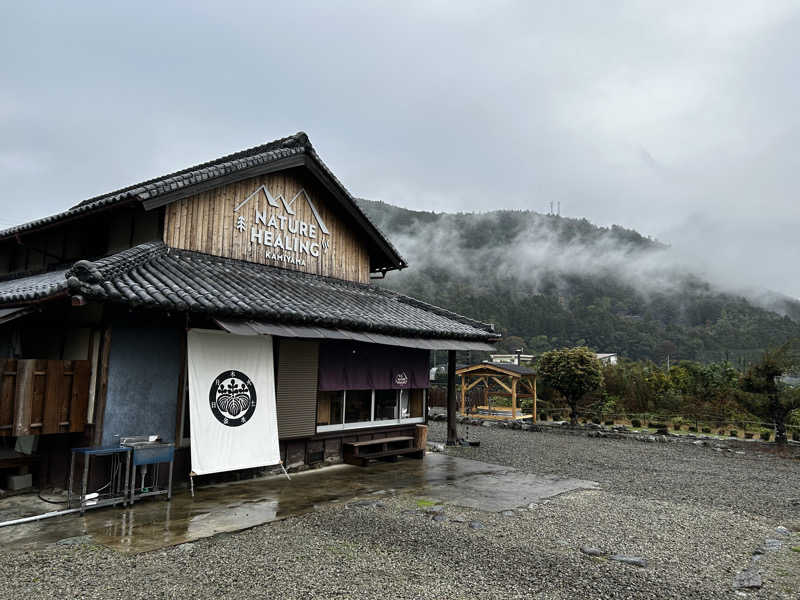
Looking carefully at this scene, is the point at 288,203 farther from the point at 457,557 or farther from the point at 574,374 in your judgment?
the point at 574,374

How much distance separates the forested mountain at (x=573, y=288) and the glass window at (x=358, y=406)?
57.1 metres

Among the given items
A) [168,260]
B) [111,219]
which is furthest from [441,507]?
[111,219]

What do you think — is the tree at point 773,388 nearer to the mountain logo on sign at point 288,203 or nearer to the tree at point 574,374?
the tree at point 574,374

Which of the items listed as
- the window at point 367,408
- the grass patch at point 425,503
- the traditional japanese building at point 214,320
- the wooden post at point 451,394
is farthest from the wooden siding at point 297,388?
the wooden post at point 451,394

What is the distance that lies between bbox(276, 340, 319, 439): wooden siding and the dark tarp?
0.21m

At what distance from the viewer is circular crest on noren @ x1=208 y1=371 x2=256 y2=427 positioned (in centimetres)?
761

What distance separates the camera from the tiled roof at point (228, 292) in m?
6.46

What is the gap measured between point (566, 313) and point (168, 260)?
3052 inches

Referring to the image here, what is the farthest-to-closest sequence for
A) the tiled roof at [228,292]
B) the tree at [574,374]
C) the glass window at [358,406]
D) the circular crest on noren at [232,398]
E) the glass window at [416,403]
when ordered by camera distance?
the tree at [574,374], the glass window at [416,403], the glass window at [358,406], the circular crest on noren at [232,398], the tiled roof at [228,292]

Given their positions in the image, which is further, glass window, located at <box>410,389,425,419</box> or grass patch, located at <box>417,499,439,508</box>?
glass window, located at <box>410,389,425,419</box>

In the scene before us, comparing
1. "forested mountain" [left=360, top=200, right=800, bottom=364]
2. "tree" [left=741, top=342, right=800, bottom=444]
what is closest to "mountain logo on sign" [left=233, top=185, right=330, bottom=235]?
"tree" [left=741, top=342, right=800, bottom=444]

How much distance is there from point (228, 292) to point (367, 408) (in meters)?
→ 4.56

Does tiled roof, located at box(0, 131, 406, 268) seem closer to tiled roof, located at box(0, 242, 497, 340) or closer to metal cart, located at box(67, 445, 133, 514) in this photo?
tiled roof, located at box(0, 242, 497, 340)

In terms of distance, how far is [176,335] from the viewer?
7.86 metres
